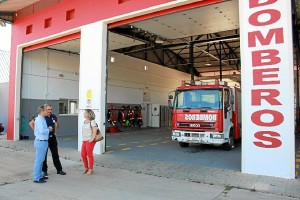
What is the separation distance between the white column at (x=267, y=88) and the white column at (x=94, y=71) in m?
5.02

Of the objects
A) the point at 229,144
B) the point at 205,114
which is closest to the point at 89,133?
the point at 205,114

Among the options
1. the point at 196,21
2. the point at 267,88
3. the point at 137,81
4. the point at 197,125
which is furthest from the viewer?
the point at 137,81

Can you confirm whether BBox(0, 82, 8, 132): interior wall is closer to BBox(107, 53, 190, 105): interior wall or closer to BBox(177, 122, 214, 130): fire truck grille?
BBox(107, 53, 190, 105): interior wall

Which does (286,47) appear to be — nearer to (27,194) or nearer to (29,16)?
(27,194)

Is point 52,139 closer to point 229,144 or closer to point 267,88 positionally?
point 267,88

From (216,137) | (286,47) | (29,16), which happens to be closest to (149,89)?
(29,16)

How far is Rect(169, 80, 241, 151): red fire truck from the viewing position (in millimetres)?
10391

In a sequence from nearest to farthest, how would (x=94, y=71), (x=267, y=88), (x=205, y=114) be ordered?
1. (x=267, y=88)
2. (x=94, y=71)
3. (x=205, y=114)

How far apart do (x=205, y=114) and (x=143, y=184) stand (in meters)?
4.84

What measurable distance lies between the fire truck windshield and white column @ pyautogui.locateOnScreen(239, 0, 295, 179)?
3.40 m

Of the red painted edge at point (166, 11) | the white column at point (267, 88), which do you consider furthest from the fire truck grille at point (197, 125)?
the red painted edge at point (166, 11)

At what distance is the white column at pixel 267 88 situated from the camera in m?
6.59

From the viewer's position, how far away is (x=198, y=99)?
1085cm

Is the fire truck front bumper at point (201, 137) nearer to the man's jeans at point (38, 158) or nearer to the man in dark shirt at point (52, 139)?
the man in dark shirt at point (52, 139)
